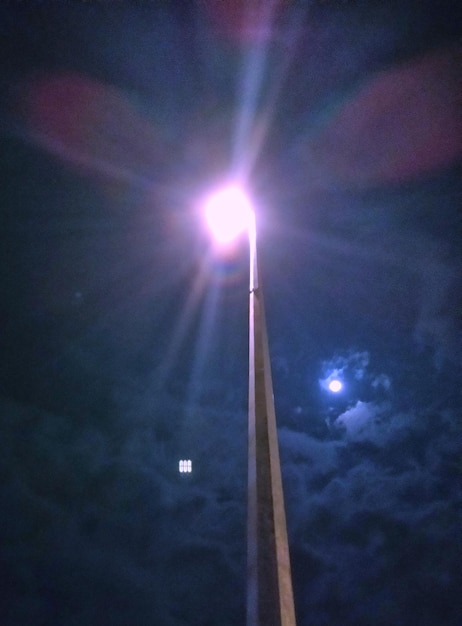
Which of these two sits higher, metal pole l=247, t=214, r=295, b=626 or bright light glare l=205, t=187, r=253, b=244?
bright light glare l=205, t=187, r=253, b=244

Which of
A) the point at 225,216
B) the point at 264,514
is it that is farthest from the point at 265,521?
the point at 225,216

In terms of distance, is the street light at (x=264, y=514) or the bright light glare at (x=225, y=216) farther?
the bright light glare at (x=225, y=216)

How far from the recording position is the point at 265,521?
14.1 feet

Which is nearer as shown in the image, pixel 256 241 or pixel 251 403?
pixel 251 403

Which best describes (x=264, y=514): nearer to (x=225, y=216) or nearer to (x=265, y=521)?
(x=265, y=521)

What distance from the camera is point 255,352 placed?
19.7 ft

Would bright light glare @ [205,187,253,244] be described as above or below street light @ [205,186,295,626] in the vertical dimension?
above

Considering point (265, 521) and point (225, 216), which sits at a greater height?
point (225, 216)

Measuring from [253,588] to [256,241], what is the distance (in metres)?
5.45

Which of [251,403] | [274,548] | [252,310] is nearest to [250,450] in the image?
[251,403]

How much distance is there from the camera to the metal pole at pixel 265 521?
3.84 m

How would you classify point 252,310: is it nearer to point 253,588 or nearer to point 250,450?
point 250,450

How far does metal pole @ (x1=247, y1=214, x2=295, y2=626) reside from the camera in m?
3.84

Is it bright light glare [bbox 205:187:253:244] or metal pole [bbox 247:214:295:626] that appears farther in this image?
bright light glare [bbox 205:187:253:244]
